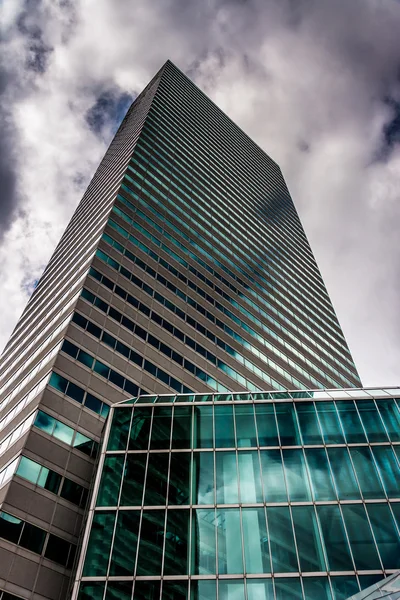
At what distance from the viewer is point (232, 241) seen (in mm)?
80750

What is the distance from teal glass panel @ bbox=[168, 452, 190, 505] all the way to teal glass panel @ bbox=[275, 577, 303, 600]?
21.4 feet

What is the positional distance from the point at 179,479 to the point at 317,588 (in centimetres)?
943

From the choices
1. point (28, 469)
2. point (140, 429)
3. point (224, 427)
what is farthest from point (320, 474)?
point (28, 469)

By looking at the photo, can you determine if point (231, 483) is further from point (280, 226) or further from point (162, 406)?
point (280, 226)

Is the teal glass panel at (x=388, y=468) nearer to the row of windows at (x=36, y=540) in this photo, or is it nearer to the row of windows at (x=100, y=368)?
the row of windows at (x=36, y=540)

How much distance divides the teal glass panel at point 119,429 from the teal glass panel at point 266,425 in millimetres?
8843

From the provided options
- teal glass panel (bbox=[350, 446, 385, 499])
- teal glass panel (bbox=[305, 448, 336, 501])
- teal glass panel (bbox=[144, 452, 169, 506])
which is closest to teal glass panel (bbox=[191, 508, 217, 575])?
teal glass panel (bbox=[144, 452, 169, 506])

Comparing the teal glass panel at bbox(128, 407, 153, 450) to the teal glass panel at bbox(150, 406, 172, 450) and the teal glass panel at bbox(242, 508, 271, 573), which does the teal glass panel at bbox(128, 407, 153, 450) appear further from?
the teal glass panel at bbox(242, 508, 271, 573)

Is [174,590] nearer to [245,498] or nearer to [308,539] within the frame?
[245,498]

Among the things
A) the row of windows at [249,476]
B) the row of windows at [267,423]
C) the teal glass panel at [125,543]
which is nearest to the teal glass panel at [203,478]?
the row of windows at [249,476]

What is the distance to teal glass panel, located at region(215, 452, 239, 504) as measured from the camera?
27.2 metres

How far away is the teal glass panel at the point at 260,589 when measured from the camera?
74.9ft

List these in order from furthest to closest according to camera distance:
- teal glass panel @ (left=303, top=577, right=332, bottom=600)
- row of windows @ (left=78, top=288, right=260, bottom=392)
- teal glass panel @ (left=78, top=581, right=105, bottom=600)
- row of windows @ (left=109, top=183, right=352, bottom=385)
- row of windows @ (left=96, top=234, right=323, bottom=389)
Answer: row of windows @ (left=109, top=183, right=352, bottom=385) → row of windows @ (left=96, top=234, right=323, bottom=389) → row of windows @ (left=78, top=288, right=260, bottom=392) → teal glass panel @ (left=78, top=581, right=105, bottom=600) → teal glass panel @ (left=303, top=577, right=332, bottom=600)

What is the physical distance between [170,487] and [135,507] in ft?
7.72
